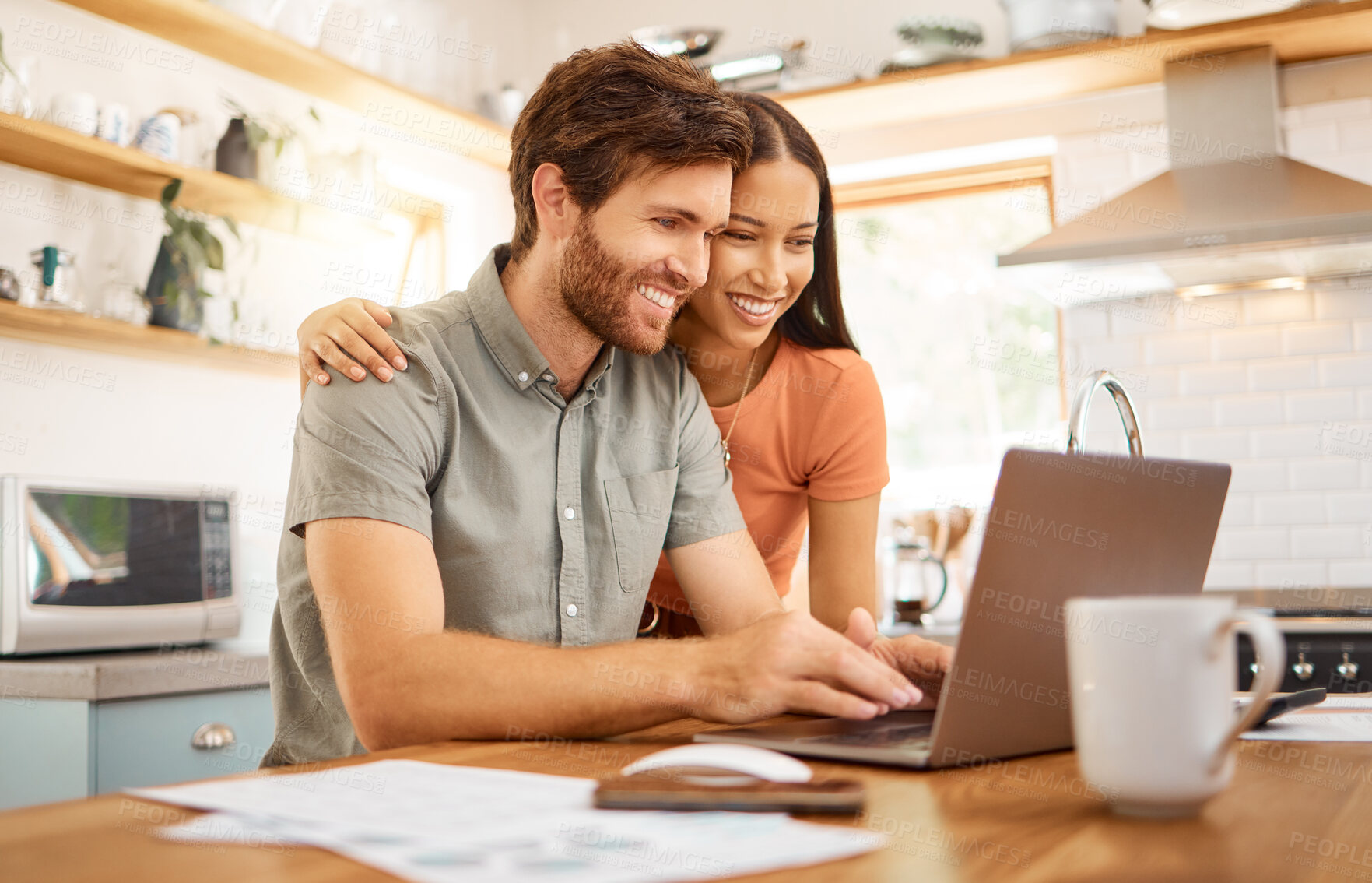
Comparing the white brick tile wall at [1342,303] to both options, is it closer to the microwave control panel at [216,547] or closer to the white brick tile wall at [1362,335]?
the white brick tile wall at [1362,335]

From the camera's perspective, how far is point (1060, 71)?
331 cm

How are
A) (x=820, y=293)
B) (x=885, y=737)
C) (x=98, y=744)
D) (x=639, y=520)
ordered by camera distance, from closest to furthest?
(x=885, y=737) < (x=639, y=520) < (x=820, y=293) < (x=98, y=744)

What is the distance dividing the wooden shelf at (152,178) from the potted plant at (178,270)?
58 mm

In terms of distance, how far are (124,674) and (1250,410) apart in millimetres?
2990

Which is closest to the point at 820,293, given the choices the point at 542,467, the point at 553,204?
the point at 553,204

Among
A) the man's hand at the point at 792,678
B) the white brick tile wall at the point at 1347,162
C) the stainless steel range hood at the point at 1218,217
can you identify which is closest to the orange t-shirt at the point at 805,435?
the man's hand at the point at 792,678

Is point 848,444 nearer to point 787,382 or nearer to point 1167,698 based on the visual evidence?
point 787,382

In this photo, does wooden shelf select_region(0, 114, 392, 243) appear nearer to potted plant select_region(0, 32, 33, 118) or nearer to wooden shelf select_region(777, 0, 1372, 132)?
potted plant select_region(0, 32, 33, 118)

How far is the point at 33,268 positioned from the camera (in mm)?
2574

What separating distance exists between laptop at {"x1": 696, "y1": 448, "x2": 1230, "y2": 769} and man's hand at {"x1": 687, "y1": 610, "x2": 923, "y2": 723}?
2 cm

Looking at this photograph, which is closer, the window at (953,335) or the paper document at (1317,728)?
the paper document at (1317,728)

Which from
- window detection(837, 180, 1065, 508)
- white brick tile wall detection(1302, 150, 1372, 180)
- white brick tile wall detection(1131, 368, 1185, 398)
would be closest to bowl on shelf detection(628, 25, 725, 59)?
window detection(837, 180, 1065, 508)

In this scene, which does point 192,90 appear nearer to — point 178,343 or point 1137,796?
point 178,343

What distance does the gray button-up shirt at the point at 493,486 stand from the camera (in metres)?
1.23
